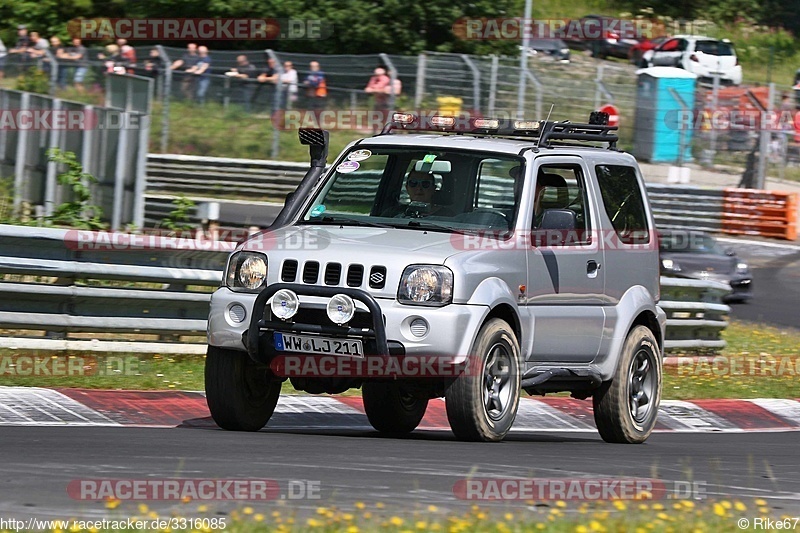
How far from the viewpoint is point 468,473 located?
7023 millimetres

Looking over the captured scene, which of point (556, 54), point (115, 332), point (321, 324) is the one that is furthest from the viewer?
point (556, 54)

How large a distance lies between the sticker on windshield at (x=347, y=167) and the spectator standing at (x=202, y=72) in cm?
1966

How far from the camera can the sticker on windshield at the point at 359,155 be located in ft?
31.2

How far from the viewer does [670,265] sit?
22875 mm

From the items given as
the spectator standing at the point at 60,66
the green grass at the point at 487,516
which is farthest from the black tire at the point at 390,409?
the spectator standing at the point at 60,66

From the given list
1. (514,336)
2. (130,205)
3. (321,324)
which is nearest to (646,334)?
(514,336)

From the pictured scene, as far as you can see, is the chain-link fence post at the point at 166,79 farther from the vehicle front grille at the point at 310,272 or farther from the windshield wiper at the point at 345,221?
the vehicle front grille at the point at 310,272

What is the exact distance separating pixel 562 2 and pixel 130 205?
131 feet

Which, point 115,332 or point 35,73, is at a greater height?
point 35,73

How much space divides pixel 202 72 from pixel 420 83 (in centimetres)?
447

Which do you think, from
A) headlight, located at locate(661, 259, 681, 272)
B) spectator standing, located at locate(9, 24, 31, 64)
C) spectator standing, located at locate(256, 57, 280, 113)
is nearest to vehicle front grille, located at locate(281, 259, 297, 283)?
headlight, located at locate(661, 259, 681, 272)

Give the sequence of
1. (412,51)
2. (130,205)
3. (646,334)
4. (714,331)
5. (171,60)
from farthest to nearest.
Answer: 1. (412,51)
2. (171,60)
3. (130,205)
4. (714,331)
5. (646,334)

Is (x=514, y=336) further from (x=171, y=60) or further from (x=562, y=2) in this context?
(x=562, y=2)

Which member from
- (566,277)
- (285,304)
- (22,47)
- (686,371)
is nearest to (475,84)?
(22,47)
